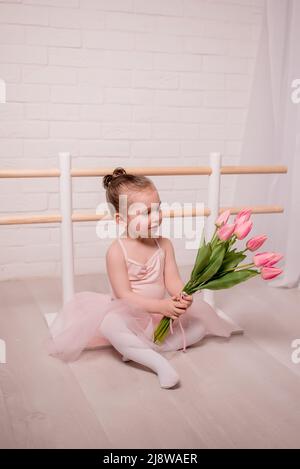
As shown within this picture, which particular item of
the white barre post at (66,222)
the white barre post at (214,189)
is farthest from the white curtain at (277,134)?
the white barre post at (66,222)

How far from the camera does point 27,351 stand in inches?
79.1

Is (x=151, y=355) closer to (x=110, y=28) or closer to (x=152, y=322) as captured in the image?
(x=152, y=322)

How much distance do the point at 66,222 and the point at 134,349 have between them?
55cm

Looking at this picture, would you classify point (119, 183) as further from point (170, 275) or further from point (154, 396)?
point (154, 396)

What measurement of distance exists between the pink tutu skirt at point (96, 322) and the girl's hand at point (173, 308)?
87mm

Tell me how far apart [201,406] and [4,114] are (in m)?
1.70

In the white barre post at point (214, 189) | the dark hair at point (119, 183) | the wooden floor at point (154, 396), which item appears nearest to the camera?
the wooden floor at point (154, 396)

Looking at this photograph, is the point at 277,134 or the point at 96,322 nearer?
the point at 96,322

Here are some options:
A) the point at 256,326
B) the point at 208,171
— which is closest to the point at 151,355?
the point at 256,326

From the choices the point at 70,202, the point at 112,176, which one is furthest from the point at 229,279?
the point at 70,202

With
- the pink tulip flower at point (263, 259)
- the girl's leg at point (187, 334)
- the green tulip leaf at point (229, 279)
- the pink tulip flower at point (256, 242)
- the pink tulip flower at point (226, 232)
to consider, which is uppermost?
the pink tulip flower at point (226, 232)

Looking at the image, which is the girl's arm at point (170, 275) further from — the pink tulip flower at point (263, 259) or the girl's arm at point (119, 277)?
the pink tulip flower at point (263, 259)

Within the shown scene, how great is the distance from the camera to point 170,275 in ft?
6.88

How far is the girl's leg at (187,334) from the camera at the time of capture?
6.64ft
